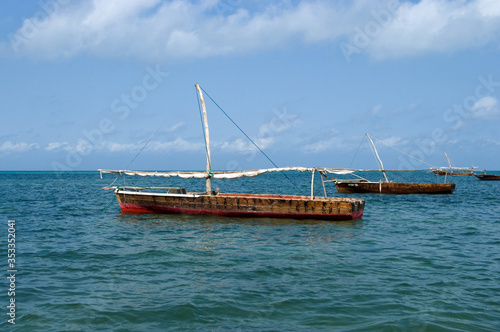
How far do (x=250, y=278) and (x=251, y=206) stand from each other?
34.7ft

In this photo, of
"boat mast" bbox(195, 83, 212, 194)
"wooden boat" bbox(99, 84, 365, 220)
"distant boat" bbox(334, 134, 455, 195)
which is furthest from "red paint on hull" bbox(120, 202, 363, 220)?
"distant boat" bbox(334, 134, 455, 195)

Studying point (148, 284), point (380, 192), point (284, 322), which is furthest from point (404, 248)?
point (380, 192)

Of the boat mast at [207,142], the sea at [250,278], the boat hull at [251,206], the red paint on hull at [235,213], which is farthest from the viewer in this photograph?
the boat mast at [207,142]

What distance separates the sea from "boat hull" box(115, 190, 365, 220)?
1.93 meters

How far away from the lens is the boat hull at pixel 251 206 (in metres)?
20.1

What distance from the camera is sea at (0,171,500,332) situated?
7.71 meters

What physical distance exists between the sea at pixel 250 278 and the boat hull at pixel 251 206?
1.93m

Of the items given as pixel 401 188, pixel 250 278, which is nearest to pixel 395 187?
pixel 401 188

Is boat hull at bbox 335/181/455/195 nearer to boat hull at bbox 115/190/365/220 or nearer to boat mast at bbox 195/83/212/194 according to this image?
boat hull at bbox 115/190/365/220

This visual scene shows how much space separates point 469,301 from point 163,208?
17002 millimetres

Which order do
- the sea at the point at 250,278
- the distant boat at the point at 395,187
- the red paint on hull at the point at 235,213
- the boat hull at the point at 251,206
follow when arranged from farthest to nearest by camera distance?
the distant boat at the point at 395,187
the red paint on hull at the point at 235,213
the boat hull at the point at 251,206
the sea at the point at 250,278

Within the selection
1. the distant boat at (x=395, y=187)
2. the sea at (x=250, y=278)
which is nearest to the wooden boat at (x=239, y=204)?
the sea at (x=250, y=278)

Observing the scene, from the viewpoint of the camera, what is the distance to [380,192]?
140 ft

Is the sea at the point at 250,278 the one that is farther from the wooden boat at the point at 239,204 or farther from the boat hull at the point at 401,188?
the boat hull at the point at 401,188
